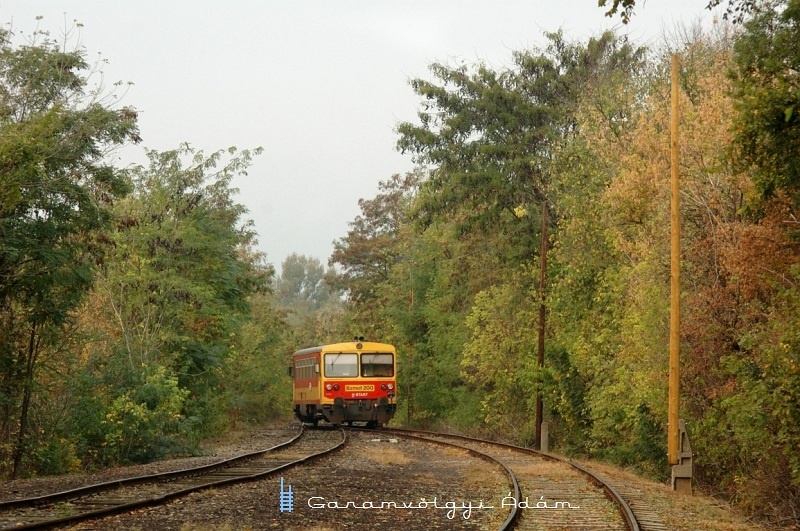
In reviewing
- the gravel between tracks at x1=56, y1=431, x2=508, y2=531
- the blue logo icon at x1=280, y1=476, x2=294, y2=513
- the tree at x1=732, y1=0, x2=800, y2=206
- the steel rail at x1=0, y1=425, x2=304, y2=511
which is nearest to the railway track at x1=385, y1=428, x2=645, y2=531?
the gravel between tracks at x1=56, y1=431, x2=508, y2=531

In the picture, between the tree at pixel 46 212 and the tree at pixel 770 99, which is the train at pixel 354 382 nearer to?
the tree at pixel 46 212

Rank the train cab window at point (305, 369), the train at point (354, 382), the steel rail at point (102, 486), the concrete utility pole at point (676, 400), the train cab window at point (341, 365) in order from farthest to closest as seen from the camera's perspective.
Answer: the train cab window at point (305, 369) < the train cab window at point (341, 365) < the train at point (354, 382) < the concrete utility pole at point (676, 400) < the steel rail at point (102, 486)

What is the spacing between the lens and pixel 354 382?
36.2m

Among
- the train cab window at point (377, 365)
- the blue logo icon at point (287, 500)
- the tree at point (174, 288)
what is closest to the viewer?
the blue logo icon at point (287, 500)

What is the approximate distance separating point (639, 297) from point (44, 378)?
1336 cm

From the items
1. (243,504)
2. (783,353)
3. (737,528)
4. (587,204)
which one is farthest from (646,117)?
(243,504)

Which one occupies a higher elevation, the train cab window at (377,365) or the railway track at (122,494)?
the train cab window at (377,365)

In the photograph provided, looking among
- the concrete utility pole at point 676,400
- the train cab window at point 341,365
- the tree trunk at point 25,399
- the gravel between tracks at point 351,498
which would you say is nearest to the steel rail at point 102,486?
the gravel between tracks at point 351,498

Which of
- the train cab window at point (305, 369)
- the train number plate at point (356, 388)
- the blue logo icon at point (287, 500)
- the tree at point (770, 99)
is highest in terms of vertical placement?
the tree at point (770, 99)

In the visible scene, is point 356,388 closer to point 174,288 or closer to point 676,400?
point 174,288

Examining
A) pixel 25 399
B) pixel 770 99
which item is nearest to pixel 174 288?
pixel 25 399

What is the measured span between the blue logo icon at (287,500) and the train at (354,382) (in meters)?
21.4

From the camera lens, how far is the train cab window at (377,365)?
36656mm

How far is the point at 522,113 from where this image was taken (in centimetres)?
3888
